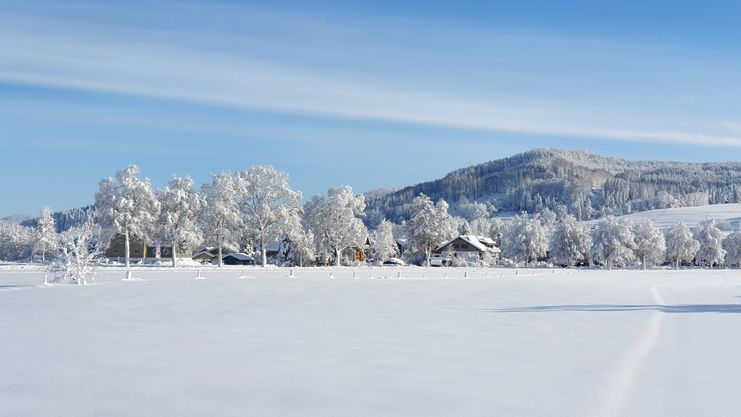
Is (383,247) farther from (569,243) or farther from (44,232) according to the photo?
(44,232)

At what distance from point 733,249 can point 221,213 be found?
114227mm

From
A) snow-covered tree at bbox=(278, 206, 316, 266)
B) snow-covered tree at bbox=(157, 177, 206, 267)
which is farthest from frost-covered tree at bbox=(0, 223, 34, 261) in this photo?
snow-covered tree at bbox=(157, 177, 206, 267)

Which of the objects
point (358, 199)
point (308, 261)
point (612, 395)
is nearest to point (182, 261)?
point (308, 261)

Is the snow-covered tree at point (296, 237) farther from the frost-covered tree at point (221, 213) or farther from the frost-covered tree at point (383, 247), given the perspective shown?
the frost-covered tree at point (383, 247)

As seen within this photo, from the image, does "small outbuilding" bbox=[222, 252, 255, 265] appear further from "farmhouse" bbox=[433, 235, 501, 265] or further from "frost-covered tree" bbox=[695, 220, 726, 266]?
"frost-covered tree" bbox=[695, 220, 726, 266]

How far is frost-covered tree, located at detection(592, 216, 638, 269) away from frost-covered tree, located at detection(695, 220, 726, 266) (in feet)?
75.3

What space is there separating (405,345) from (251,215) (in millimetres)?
60901

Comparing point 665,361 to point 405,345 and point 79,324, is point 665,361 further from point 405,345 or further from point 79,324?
point 79,324

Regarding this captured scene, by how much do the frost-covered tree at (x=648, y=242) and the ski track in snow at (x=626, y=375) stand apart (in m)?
106

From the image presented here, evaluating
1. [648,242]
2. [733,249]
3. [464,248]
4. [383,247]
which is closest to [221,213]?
[383,247]

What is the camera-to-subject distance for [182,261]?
85000 mm

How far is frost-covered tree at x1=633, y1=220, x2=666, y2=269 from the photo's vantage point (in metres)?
116

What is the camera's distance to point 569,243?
116875mm

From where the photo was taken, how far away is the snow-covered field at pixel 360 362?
28.8ft
